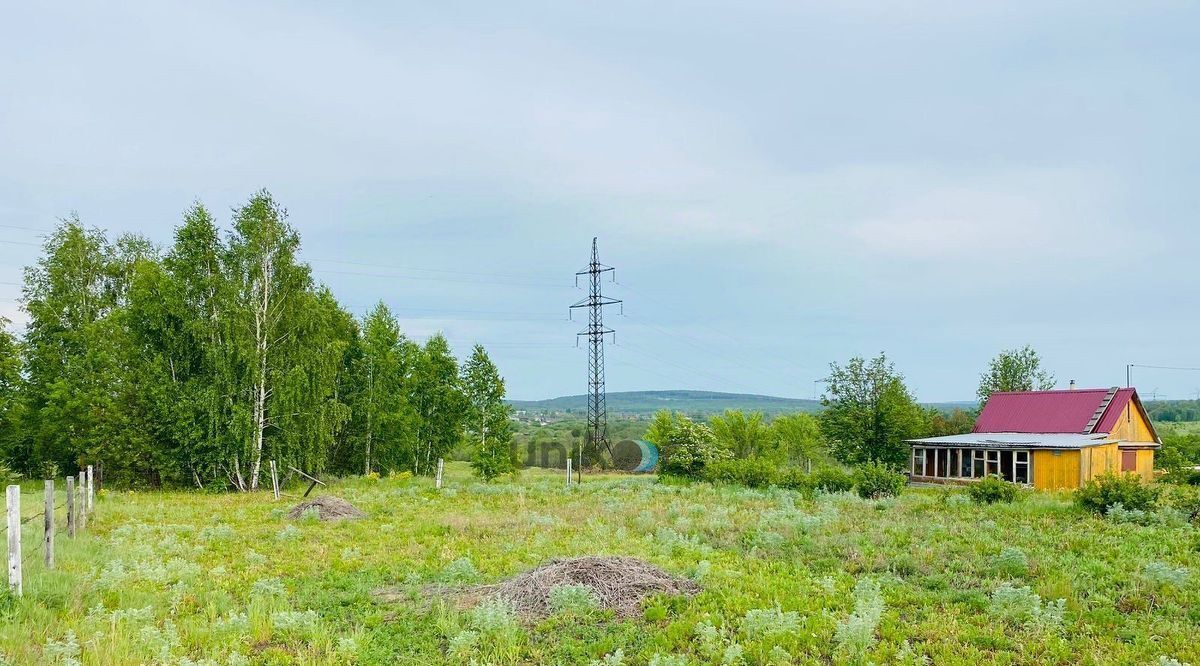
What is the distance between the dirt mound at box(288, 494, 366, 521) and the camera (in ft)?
70.6

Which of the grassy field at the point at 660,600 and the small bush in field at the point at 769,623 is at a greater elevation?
the small bush in field at the point at 769,623

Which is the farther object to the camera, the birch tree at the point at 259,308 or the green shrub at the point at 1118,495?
the birch tree at the point at 259,308

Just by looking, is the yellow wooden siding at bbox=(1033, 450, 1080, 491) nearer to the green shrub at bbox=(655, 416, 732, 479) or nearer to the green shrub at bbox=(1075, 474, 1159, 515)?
the green shrub at bbox=(655, 416, 732, 479)

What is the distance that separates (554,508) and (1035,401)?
33.4 metres

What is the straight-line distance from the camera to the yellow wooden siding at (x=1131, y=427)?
128 ft

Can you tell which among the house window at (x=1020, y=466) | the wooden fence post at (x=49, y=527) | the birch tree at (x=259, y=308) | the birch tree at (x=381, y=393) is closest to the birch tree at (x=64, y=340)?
the birch tree at (x=259, y=308)

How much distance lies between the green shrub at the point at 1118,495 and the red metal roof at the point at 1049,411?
70.1 feet

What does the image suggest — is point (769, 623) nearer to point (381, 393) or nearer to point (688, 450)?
point (688, 450)

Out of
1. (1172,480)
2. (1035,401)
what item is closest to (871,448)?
(1035,401)

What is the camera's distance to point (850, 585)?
12039mm

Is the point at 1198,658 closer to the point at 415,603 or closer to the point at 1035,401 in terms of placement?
the point at 415,603

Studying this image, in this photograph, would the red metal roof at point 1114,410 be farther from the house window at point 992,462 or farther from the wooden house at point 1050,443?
the house window at point 992,462

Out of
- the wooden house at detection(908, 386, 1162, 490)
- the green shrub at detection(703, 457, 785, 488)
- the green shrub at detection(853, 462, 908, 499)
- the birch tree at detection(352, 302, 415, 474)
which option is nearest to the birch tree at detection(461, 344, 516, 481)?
the birch tree at detection(352, 302, 415, 474)

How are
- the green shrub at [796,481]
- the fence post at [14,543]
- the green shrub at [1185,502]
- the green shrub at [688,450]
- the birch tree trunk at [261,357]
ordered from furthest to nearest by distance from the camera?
the green shrub at [688,450] → the birch tree trunk at [261,357] → the green shrub at [796,481] → the green shrub at [1185,502] → the fence post at [14,543]
